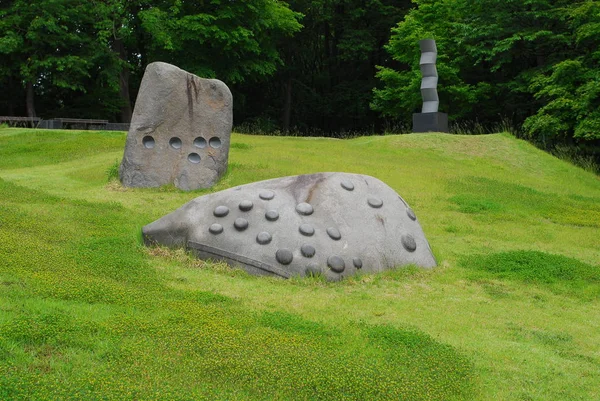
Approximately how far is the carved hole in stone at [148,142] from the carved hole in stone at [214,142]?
3.30 ft

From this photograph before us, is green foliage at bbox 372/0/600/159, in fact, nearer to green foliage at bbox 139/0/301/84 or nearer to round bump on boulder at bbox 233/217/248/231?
green foliage at bbox 139/0/301/84

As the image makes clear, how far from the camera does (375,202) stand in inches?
265

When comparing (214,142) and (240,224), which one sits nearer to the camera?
(240,224)

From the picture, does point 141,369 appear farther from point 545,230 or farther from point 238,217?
point 545,230

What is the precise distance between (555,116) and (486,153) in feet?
13.5

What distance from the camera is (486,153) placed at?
60.5ft

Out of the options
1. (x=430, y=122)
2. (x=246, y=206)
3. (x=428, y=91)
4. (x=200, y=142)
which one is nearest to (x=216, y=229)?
(x=246, y=206)

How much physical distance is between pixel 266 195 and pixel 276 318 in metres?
2.03

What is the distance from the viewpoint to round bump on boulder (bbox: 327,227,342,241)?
247 inches

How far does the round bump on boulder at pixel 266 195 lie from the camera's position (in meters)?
6.50

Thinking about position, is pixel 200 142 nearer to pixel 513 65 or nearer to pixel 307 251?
pixel 307 251

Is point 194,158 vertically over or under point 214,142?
under

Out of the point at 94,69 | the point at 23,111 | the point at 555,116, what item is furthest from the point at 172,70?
the point at 23,111

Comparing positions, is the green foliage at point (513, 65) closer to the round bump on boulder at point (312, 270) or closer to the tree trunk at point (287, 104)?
the tree trunk at point (287, 104)
